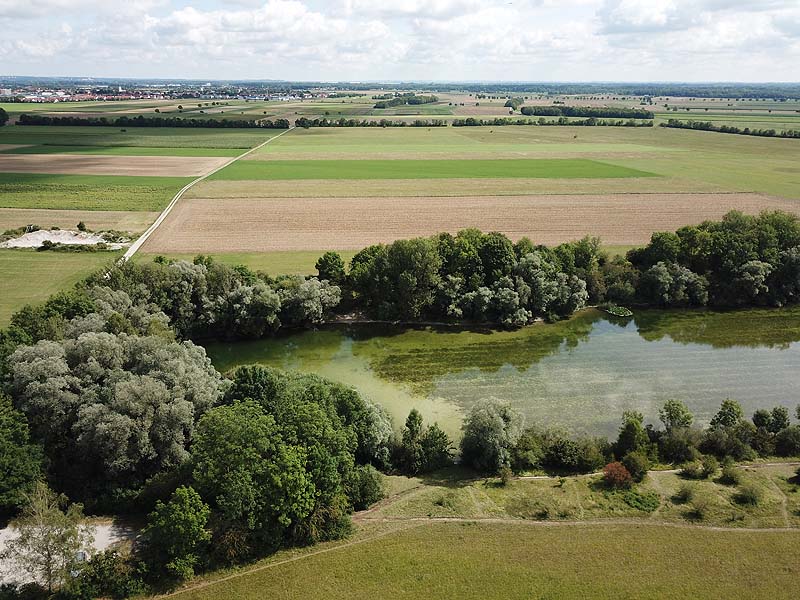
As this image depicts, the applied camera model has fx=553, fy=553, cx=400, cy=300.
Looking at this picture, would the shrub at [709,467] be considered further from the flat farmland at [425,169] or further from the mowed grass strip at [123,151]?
the mowed grass strip at [123,151]

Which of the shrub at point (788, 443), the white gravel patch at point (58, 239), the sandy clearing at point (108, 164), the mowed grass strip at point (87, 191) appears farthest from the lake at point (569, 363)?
the sandy clearing at point (108, 164)

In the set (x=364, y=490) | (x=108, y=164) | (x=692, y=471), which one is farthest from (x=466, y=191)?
(x=108, y=164)

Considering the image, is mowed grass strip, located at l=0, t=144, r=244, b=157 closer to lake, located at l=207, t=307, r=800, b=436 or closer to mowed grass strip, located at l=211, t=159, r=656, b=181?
mowed grass strip, located at l=211, t=159, r=656, b=181

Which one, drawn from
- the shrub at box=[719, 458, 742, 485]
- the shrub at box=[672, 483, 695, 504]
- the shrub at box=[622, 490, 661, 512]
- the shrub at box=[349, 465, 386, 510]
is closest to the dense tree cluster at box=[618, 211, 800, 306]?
the shrub at box=[719, 458, 742, 485]

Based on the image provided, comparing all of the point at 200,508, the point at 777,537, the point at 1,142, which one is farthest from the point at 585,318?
the point at 1,142

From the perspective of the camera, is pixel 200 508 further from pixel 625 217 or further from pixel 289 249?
pixel 625 217
